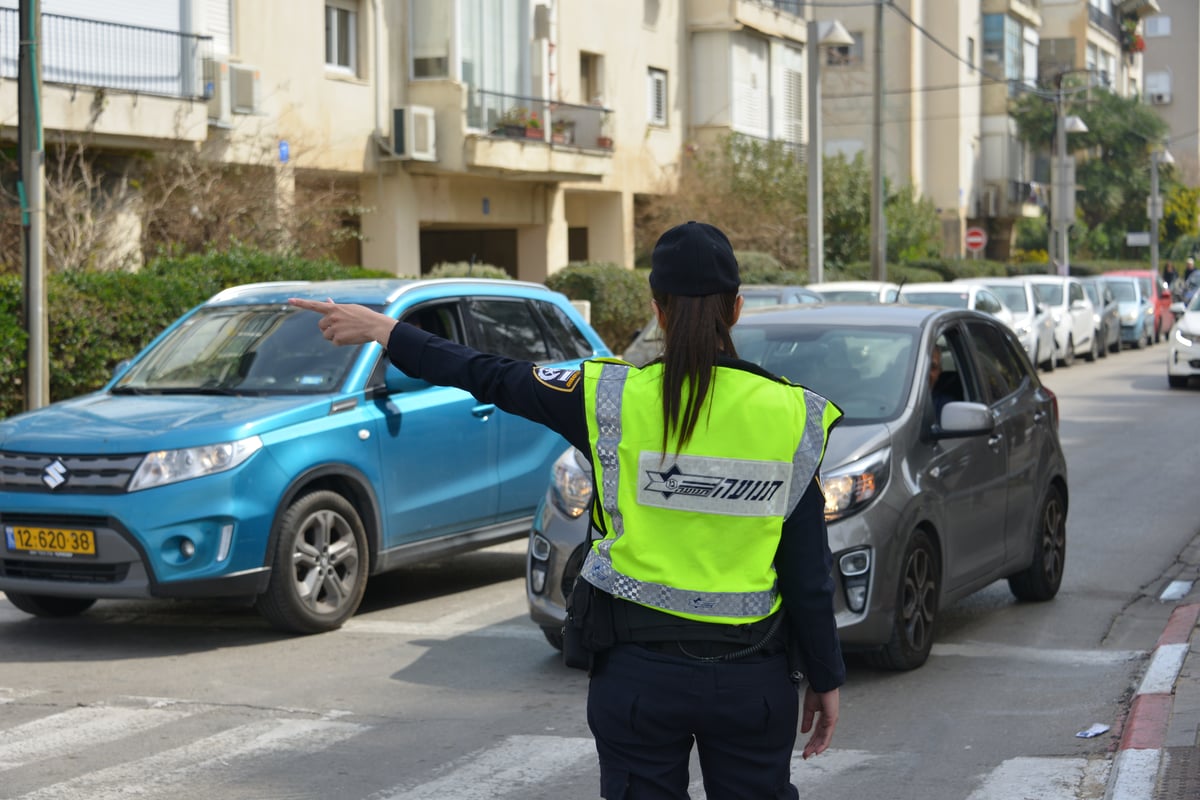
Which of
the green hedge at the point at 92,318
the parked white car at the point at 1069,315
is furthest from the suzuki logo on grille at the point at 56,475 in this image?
the parked white car at the point at 1069,315

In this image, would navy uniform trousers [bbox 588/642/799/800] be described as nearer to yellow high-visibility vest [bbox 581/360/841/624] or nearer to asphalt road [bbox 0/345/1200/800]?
yellow high-visibility vest [bbox 581/360/841/624]

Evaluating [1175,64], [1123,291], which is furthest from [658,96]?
[1175,64]

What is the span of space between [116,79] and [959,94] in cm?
4217

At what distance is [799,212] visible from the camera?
39.2 metres

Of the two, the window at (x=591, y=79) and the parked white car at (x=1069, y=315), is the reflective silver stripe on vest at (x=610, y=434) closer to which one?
the parked white car at (x=1069, y=315)

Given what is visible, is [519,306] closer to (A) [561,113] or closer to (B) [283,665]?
(B) [283,665]

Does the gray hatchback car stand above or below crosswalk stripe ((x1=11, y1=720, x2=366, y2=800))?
above

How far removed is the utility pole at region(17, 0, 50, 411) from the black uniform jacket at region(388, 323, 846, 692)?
451 inches

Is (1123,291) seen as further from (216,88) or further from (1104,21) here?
(1104,21)

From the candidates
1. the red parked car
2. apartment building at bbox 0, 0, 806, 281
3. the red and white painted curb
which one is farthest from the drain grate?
the red parked car

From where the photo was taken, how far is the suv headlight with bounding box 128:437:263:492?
320 inches

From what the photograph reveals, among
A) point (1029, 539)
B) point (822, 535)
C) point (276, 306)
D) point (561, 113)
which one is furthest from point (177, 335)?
point (561, 113)

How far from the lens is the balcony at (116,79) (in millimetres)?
20344

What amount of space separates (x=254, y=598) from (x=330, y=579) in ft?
1.41
